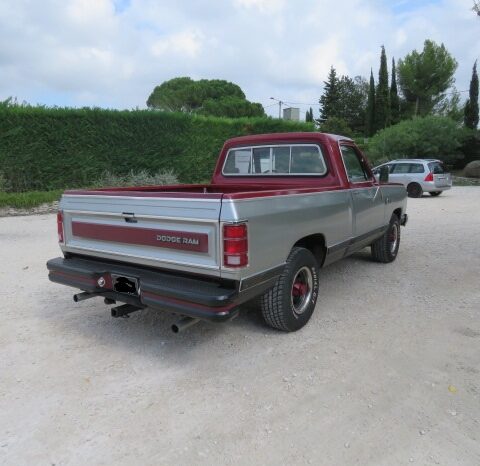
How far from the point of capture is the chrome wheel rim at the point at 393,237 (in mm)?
6734

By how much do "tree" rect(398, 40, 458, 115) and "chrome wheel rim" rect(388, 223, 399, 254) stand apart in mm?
43174

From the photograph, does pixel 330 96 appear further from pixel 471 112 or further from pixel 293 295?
pixel 293 295

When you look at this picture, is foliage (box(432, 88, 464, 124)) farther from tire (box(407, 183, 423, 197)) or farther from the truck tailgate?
the truck tailgate

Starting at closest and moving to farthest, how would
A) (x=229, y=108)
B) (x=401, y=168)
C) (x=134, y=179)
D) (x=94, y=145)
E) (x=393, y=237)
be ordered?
(x=393, y=237)
(x=94, y=145)
(x=134, y=179)
(x=401, y=168)
(x=229, y=108)

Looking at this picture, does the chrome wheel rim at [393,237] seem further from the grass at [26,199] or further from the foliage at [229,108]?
the foliage at [229,108]

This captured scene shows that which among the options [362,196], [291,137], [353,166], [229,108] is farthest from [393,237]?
[229,108]

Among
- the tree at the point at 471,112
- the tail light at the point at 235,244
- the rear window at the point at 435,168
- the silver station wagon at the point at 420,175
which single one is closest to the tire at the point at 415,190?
the silver station wagon at the point at 420,175

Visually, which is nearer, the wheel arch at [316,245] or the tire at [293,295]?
the tire at [293,295]

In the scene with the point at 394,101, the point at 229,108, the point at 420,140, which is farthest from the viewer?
the point at 394,101

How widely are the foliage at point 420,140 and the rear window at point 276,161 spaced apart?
24022 mm

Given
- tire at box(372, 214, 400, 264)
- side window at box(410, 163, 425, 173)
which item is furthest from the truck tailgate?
side window at box(410, 163, 425, 173)

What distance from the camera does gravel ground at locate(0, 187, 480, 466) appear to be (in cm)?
250

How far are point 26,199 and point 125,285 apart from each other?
10552mm

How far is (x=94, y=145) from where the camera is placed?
15227 mm
